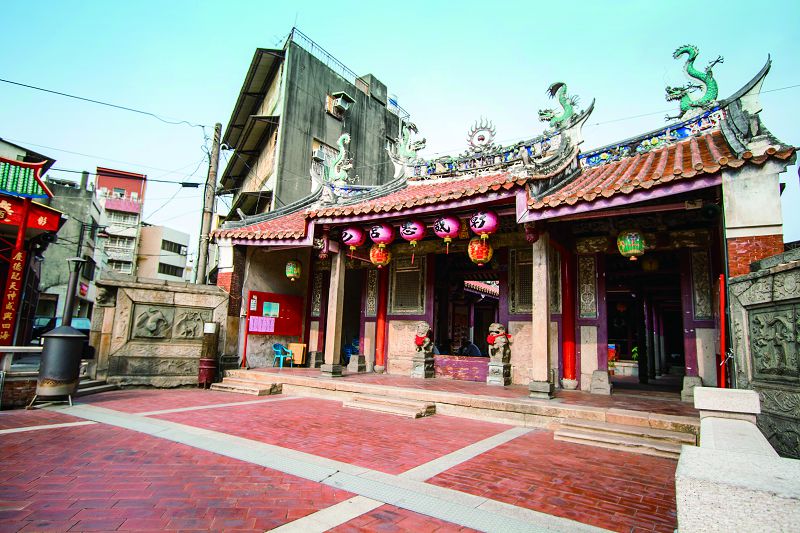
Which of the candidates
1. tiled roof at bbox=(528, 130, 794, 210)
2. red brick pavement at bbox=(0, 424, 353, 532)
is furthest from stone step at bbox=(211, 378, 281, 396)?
tiled roof at bbox=(528, 130, 794, 210)

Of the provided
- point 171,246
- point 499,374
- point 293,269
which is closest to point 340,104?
point 293,269

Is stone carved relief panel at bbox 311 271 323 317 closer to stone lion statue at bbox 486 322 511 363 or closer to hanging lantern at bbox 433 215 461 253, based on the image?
stone lion statue at bbox 486 322 511 363

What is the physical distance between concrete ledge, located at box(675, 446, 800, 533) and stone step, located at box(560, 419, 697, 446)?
4174 mm

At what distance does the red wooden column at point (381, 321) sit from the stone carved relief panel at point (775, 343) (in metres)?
8.36

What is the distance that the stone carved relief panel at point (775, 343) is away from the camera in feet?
14.0

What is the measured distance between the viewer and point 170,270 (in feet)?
139

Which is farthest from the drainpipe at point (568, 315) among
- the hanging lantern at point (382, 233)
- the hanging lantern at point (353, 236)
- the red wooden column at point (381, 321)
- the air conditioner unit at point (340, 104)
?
the air conditioner unit at point (340, 104)

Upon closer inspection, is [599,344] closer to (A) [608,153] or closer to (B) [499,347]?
(B) [499,347]

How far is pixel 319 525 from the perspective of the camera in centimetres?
306

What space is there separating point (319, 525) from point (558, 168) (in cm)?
716

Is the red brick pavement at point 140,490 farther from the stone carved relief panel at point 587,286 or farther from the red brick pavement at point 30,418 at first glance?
the stone carved relief panel at point 587,286

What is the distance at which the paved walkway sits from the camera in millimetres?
3166

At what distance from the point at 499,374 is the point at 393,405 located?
283 cm

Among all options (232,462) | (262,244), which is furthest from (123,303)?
(232,462)
